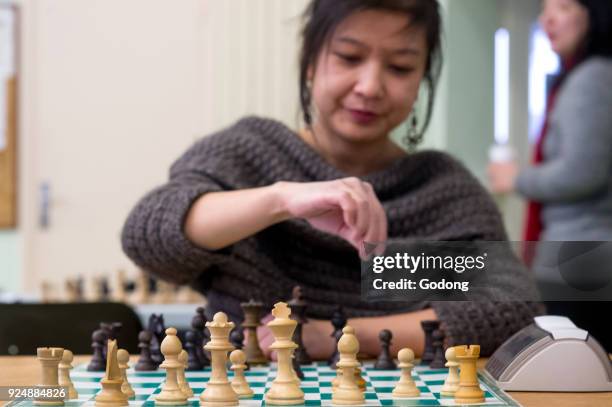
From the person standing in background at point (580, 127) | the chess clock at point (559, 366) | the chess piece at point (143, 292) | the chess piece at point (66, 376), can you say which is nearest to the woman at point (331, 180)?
the chess clock at point (559, 366)

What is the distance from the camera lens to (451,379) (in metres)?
0.89

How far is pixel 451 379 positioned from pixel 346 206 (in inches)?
9.9

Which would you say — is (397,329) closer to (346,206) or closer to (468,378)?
(346,206)

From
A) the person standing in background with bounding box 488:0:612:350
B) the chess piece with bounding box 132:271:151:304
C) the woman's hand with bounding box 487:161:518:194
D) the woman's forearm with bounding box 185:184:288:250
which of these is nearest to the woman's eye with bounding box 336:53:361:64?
the woman's forearm with bounding box 185:184:288:250

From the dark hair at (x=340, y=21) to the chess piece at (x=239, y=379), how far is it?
2.14ft

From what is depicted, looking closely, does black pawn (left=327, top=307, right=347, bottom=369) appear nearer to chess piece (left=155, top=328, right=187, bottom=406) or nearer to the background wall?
chess piece (left=155, top=328, right=187, bottom=406)

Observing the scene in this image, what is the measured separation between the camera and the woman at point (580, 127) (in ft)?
6.51

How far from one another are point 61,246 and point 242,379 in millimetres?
3554

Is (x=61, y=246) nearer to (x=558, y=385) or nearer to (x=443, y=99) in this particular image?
(x=443, y=99)

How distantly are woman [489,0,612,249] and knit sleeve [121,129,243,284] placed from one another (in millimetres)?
937

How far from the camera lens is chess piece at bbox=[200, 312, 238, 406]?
0.82 metres

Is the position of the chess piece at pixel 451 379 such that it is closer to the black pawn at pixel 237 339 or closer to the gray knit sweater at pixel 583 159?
the black pawn at pixel 237 339

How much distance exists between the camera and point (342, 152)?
1.46m

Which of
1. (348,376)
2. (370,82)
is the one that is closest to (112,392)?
(348,376)
